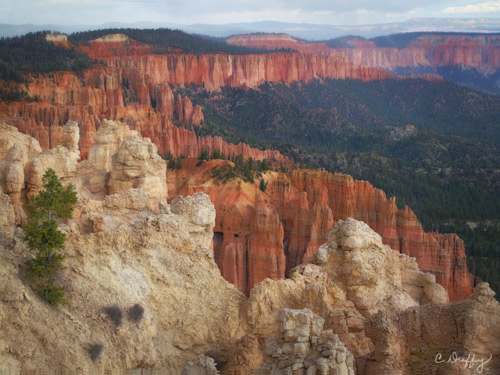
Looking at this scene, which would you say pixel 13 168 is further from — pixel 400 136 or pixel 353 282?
pixel 400 136

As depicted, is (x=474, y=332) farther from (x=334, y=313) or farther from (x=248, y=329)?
(x=248, y=329)

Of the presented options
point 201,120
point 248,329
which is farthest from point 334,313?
point 201,120

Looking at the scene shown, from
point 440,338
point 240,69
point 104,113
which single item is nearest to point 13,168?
point 440,338

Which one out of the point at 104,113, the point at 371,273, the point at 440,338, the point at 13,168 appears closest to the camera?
the point at 440,338
